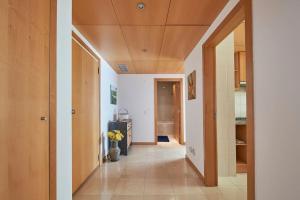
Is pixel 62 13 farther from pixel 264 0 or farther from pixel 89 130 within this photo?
pixel 89 130

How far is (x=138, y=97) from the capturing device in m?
6.58

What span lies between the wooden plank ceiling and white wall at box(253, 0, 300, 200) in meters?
0.89

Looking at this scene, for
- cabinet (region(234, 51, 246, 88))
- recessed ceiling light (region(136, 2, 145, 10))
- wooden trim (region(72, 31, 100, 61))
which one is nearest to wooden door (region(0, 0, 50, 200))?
recessed ceiling light (region(136, 2, 145, 10))

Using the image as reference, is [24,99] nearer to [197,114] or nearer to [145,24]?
[145,24]

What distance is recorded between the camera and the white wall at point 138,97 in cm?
657

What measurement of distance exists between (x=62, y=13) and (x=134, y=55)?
2.78m

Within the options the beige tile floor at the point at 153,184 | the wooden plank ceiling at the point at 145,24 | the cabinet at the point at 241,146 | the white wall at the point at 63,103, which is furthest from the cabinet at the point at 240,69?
the white wall at the point at 63,103

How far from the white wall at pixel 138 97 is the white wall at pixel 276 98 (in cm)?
505

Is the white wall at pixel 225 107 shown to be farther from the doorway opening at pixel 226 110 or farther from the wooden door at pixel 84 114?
the wooden door at pixel 84 114

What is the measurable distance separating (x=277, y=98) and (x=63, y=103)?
1.45 m

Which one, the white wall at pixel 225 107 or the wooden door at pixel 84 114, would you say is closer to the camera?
the wooden door at pixel 84 114

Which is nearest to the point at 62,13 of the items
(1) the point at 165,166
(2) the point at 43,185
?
(2) the point at 43,185

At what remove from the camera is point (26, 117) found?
118 cm

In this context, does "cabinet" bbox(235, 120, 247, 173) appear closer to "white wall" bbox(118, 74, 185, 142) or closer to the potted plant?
the potted plant
